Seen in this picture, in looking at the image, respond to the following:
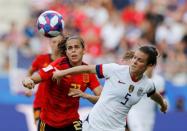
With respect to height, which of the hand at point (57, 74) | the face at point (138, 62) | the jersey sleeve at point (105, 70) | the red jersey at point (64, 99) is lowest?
the red jersey at point (64, 99)

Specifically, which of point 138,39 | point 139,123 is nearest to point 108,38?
point 138,39

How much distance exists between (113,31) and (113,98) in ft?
28.2

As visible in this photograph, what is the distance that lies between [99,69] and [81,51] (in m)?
0.61

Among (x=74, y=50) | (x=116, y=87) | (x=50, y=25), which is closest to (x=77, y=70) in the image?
(x=116, y=87)

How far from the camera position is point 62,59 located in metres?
8.23

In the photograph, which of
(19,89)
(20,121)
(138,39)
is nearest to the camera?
(20,121)

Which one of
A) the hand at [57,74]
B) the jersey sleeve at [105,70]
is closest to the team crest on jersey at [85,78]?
the hand at [57,74]

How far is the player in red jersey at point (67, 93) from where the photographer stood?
8.11m

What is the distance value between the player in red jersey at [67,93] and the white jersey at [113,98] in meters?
0.42

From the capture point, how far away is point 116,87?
7.57 meters

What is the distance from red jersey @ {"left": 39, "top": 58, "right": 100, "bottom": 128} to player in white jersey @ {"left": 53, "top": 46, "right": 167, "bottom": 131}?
62 cm

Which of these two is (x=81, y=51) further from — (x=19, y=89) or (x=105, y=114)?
(x=19, y=89)

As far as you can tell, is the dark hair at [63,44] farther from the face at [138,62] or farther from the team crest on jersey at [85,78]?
the face at [138,62]

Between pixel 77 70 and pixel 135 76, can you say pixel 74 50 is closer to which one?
pixel 77 70
